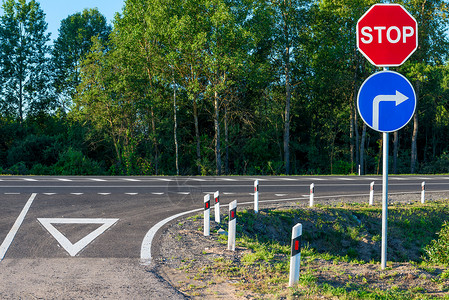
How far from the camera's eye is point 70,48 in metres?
43.9

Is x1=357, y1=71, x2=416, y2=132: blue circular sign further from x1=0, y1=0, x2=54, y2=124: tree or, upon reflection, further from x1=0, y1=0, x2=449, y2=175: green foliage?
x1=0, y1=0, x2=54, y2=124: tree

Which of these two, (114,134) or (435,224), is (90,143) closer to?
(114,134)

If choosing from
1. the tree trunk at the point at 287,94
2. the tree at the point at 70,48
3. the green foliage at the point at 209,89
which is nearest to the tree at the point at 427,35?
the green foliage at the point at 209,89

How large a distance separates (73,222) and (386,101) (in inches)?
299

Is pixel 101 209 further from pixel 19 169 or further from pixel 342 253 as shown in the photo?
pixel 19 169

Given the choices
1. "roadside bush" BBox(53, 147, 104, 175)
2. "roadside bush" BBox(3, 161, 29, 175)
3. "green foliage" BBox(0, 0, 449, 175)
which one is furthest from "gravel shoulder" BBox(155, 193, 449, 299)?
"roadside bush" BBox(3, 161, 29, 175)

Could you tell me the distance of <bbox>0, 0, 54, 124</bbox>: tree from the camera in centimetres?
3822

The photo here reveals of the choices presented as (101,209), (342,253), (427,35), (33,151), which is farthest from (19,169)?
(427,35)

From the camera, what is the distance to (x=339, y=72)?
36.1 metres

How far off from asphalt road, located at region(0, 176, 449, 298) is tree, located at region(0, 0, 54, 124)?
918 inches

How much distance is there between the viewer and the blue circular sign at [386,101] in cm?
598

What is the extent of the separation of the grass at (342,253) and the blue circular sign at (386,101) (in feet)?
7.23

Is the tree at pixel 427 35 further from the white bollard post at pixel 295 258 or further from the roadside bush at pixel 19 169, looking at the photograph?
the white bollard post at pixel 295 258

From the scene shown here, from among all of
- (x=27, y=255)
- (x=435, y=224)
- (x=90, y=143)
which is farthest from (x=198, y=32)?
(x=27, y=255)
